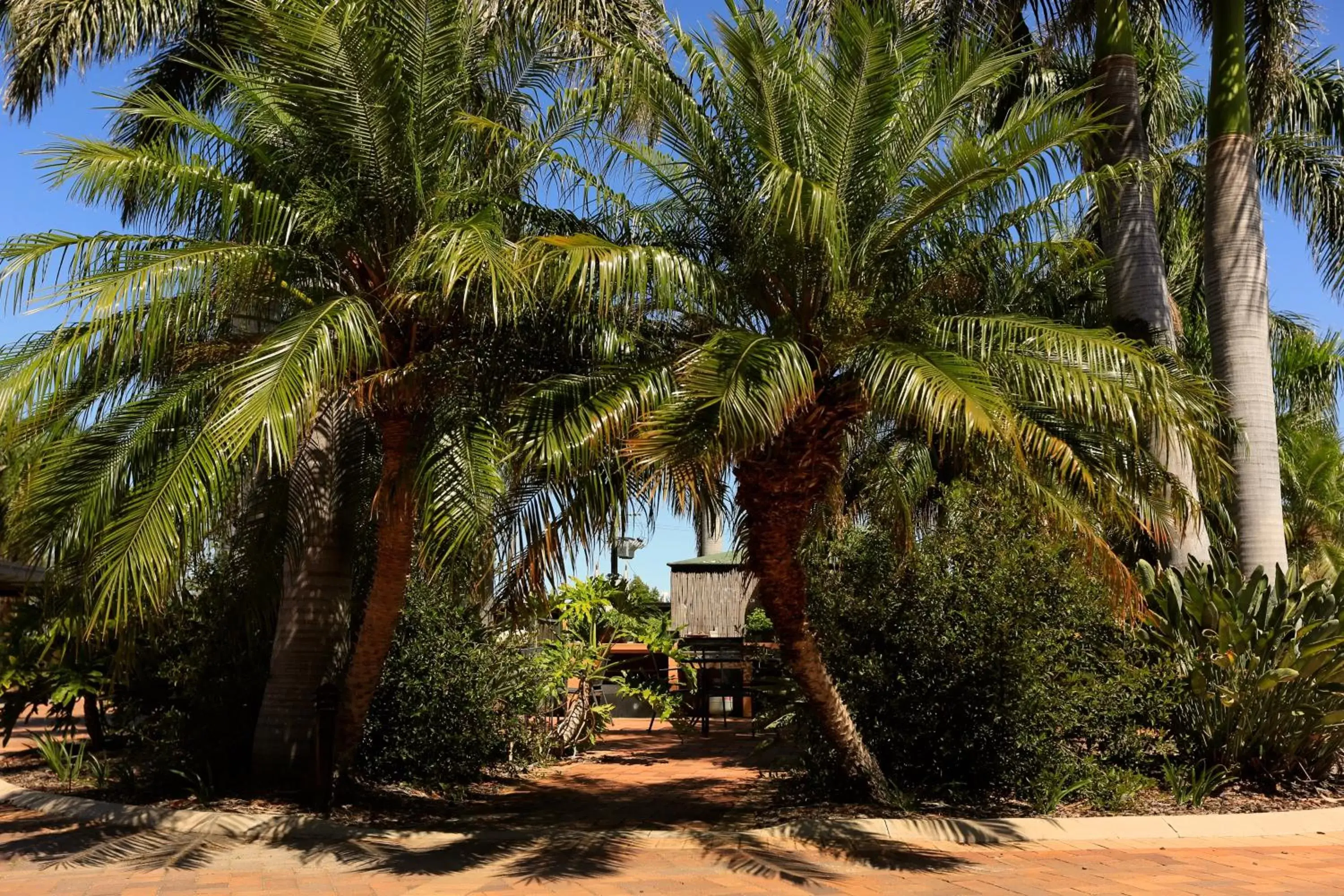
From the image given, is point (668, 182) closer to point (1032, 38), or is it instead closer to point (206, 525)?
point (206, 525)

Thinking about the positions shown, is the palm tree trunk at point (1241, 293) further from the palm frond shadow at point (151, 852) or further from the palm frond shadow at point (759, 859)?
the palm frond shadow at point (151, 852)

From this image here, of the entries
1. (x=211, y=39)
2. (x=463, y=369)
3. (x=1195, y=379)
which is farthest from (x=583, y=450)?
(x=211, y=39)

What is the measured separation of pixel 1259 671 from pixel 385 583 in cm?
713

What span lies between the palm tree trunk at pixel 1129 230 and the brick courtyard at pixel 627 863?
427 centimetres

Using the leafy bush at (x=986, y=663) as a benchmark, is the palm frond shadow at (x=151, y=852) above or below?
below

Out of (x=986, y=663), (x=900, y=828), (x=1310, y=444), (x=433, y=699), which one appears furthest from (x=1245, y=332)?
(x=1310, y=444)

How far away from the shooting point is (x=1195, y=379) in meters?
8.38

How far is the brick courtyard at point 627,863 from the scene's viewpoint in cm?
663

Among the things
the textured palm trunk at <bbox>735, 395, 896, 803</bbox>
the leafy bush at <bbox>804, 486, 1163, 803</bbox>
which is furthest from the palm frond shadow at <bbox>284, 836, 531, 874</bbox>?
the leafy bush at <bbox>804, 486, 1163, 803</bbox>

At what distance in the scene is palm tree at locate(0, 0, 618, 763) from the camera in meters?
7.00

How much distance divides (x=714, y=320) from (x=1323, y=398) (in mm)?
19694

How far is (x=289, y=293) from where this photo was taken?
26.4 ft

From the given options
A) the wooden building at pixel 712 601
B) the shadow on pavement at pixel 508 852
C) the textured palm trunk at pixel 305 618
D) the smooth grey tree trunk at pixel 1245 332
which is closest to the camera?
the shadow on pavement at pixel 508 852

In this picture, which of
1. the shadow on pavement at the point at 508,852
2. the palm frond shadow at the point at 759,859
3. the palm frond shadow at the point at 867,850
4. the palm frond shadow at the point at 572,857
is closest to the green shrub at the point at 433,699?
the shadow on pavement at the point at 508,852
